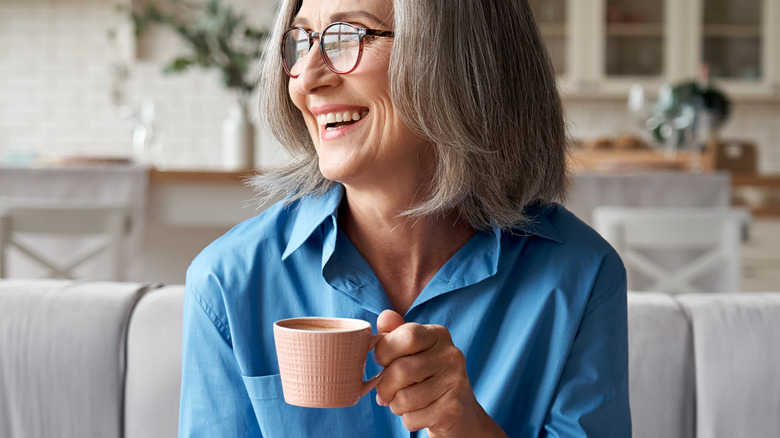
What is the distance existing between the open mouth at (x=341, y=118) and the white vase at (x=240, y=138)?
2174 mm

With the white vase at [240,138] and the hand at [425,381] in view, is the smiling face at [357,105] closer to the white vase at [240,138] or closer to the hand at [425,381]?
the hand at [425,381]

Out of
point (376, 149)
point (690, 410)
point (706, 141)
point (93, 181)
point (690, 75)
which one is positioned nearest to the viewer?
point (376, 149)

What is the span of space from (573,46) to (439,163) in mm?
4265

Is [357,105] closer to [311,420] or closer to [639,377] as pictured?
[311,420]

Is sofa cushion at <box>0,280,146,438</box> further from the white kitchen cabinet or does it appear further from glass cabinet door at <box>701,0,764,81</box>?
glass cabinet door at <box>701,0,764,81</box>

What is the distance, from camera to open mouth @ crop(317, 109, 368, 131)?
0.84 m

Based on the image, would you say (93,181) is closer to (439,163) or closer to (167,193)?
(167,193)

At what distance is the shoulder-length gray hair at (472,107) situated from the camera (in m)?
0.82

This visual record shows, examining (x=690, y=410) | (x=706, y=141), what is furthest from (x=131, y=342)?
(x=706, y=141)

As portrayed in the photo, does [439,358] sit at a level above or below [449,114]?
below

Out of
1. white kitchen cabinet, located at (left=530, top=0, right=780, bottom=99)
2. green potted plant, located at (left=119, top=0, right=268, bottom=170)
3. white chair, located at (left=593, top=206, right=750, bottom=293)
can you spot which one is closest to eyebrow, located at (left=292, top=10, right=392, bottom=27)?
white chair, located at (left=593, top=206, right=750, bottom=293)

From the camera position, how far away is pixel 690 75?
487cm

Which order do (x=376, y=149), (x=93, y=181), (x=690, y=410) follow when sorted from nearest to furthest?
(x=376, y=149)
(x=690, y=410)
(x=93, y=181)

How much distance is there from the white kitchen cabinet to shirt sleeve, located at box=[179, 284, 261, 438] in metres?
4.30
